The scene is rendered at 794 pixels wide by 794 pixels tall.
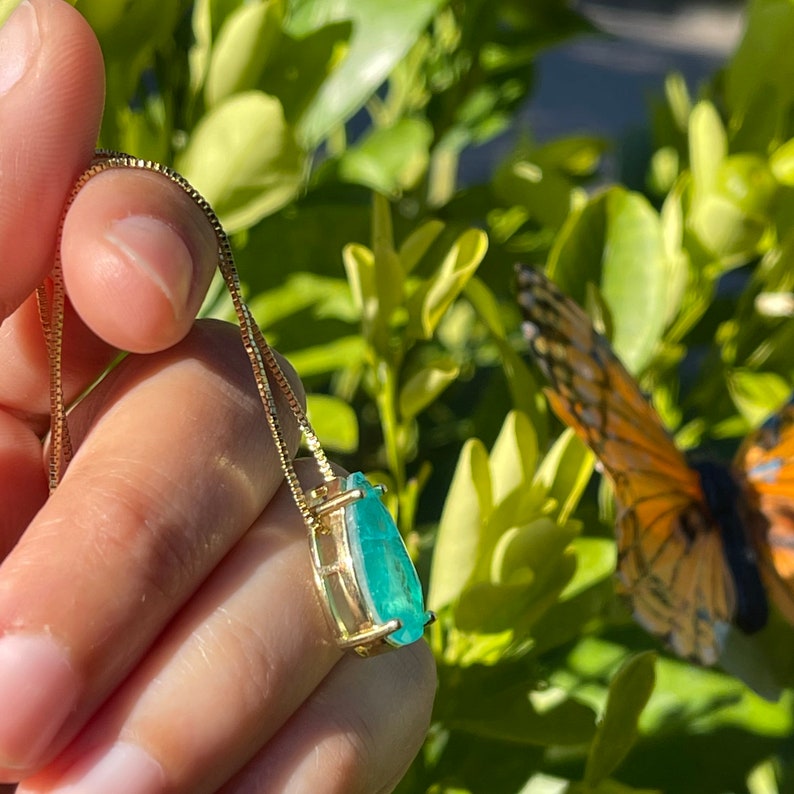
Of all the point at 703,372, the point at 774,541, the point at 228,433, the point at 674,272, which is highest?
the point at 228,433

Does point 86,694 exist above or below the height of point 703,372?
above

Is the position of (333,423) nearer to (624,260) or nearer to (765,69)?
(624,260)

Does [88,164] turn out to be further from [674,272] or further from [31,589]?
[674,272]

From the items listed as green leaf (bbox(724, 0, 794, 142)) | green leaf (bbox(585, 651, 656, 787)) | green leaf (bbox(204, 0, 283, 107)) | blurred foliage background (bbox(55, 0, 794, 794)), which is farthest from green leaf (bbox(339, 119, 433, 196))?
green leaf (bbox(585, 651, 656, 787))

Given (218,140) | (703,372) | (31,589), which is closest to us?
(31,589)

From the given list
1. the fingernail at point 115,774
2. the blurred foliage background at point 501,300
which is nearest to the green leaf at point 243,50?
the blurred foliage background at point 501,300

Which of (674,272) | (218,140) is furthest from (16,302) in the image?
(674,272)

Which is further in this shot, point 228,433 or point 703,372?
point 703,372

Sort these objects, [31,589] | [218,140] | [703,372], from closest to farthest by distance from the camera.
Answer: [31,589] → [218,140] → [703,372]

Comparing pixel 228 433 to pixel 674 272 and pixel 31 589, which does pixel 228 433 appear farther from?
pixel 674 272
